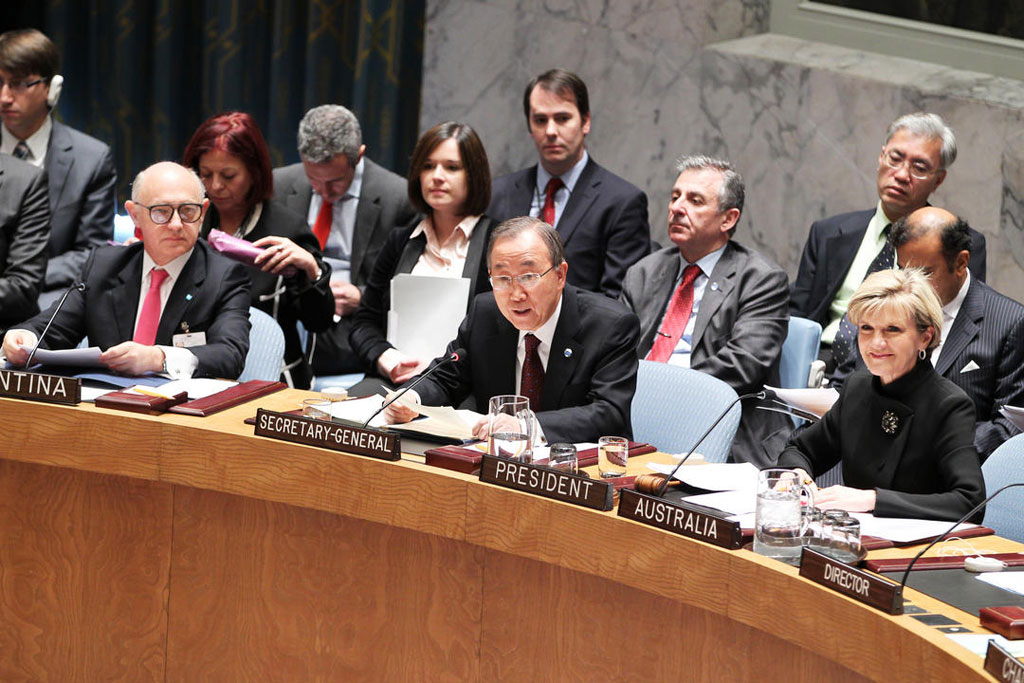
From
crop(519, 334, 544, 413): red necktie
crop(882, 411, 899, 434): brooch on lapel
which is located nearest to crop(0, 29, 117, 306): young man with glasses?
crop(519, 334, 544, 413): red necktie

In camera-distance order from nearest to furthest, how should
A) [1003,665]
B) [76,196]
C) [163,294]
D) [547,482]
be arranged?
[1003,665] < [547,482] < [163,294] < [76,196]

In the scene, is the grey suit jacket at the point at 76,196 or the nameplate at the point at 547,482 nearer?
the nameplate at the point at 547,482

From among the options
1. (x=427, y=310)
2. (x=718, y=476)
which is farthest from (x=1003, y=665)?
(x=427, y=310)

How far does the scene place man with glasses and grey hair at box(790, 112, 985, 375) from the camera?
4.07 meters

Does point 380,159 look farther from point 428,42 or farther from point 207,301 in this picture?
point 207,301

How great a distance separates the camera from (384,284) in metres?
4.07

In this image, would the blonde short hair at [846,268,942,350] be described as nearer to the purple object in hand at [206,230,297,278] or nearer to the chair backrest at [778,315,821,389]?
the chair backrest at [778,315,821,389]

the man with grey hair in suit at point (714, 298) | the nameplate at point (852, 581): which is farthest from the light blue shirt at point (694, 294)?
the nameplate at point (852, 581)

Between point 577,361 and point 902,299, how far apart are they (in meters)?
0.79

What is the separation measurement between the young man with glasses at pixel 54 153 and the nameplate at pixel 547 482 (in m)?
2.53

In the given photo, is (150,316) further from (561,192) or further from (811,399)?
(811,399)

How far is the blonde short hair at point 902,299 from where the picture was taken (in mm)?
2564

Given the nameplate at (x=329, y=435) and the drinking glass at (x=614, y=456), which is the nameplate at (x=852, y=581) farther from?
the nameplate at (x=329, y=435)

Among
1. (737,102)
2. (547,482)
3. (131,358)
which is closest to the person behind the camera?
(547,482)
